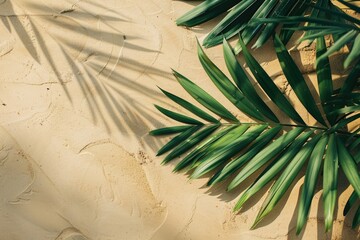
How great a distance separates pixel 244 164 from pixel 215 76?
329 mm

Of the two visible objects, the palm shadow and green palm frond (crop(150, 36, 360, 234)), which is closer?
green palm frond (crop(150, 36, 360, 234))

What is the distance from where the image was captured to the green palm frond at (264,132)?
2043 millimetres

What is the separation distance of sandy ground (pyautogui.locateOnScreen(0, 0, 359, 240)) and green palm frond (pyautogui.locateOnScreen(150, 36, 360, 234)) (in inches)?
3.0

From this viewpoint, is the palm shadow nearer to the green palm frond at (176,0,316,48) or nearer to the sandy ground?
the sandy ground

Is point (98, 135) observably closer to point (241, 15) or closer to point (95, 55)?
point (95, 55)

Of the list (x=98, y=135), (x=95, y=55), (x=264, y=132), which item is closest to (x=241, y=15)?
(x=264, y=132)

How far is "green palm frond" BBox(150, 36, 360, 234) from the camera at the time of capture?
2.04m

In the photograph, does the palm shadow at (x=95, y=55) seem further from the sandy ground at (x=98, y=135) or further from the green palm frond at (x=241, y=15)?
the green palm frond at (x=241, y=15)

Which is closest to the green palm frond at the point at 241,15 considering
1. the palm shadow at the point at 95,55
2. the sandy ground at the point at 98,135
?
the sandy ground at the point at 98,135

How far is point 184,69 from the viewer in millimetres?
2293

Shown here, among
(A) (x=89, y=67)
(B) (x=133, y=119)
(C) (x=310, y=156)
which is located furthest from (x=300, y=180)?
(A) (x=89, y=67)

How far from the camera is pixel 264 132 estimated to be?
217 centimetres

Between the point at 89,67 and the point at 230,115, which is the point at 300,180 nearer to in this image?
Answer: the point at 230,115

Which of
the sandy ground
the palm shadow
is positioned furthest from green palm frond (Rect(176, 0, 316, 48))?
the palm shadow
